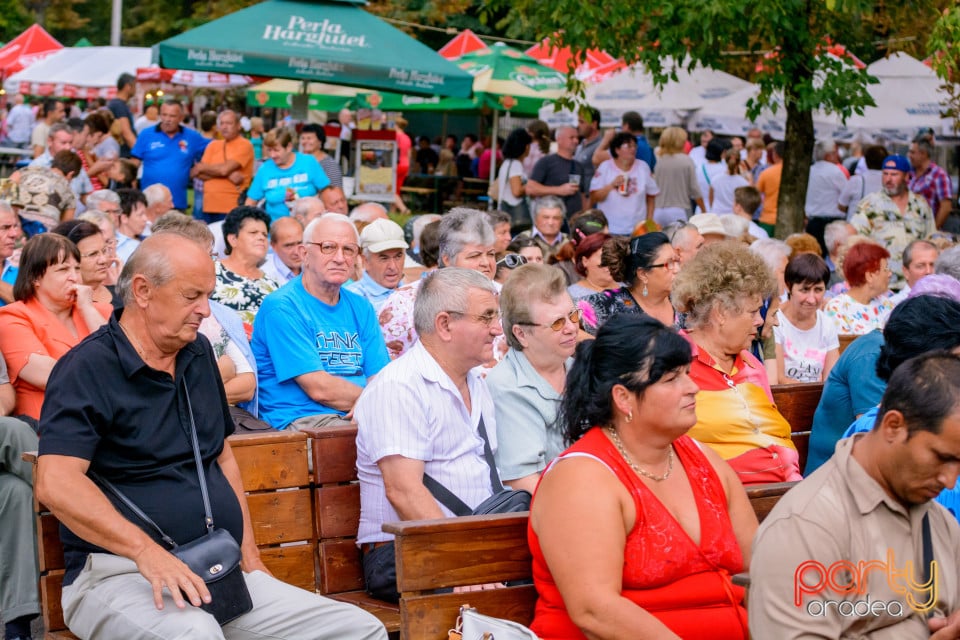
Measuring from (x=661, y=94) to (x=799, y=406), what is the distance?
11268 mm

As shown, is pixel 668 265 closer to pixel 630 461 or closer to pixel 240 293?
pixel 240 293

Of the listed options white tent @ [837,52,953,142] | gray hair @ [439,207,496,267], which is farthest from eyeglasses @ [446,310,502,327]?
Answer: white tent @ [837,52,953,142]

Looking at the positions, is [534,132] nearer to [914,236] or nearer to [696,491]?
[914,236]

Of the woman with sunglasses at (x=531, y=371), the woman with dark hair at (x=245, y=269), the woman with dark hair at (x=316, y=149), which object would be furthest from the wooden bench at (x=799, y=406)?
the woman with dark hair at (x=316, y=149)

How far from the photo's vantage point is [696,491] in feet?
13.0

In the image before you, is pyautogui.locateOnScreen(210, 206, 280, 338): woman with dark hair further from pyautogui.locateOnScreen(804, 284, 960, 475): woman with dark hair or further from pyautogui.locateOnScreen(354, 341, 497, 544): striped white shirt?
pyautogui.locateOnScreen(804, 284, 960, 475): woman with dark hair

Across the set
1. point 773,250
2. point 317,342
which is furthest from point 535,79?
point 317,342

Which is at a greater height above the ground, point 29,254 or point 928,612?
point 29,254

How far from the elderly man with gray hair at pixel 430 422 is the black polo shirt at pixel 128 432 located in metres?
0.66

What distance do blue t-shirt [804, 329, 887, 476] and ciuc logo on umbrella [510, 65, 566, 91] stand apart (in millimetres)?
13464

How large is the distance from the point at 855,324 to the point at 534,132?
829 centimetres

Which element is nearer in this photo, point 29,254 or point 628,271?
point 29,254

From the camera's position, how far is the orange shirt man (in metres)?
→ 14.5

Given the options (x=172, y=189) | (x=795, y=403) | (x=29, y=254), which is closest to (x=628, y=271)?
(x=795, y=403)
